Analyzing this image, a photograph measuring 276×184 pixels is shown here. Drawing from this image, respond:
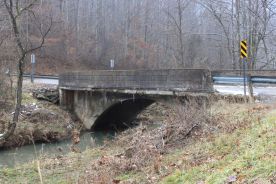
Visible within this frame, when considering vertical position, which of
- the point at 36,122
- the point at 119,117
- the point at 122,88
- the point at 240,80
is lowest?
the point at 119,117

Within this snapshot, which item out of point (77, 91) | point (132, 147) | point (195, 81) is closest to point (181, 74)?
point (195, 81)

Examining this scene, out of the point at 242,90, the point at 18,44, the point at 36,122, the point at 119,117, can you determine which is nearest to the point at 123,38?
the point at 119,117

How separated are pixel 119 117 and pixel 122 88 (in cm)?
705

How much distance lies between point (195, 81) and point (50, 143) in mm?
8711

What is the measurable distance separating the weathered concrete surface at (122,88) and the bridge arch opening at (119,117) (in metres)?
0.16

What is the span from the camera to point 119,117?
28719mm

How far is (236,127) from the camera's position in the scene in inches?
369

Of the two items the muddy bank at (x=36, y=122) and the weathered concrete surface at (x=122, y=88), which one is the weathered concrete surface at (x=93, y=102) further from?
the muddy bank at (x=36, y=122)

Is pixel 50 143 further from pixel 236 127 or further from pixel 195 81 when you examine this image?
pixel 236 127

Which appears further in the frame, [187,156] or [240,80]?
[240,80]

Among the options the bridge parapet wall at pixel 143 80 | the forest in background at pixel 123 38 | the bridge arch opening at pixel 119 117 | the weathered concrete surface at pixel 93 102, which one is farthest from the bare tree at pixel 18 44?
the forest in background at pixel 123 38

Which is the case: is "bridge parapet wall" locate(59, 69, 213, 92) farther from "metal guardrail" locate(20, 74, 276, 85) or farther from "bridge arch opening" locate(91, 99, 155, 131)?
"bridge arch opening" locate(91, 99, 155, 131)

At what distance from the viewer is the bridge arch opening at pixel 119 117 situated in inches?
1036

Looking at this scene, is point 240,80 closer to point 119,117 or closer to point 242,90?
point 242,90
